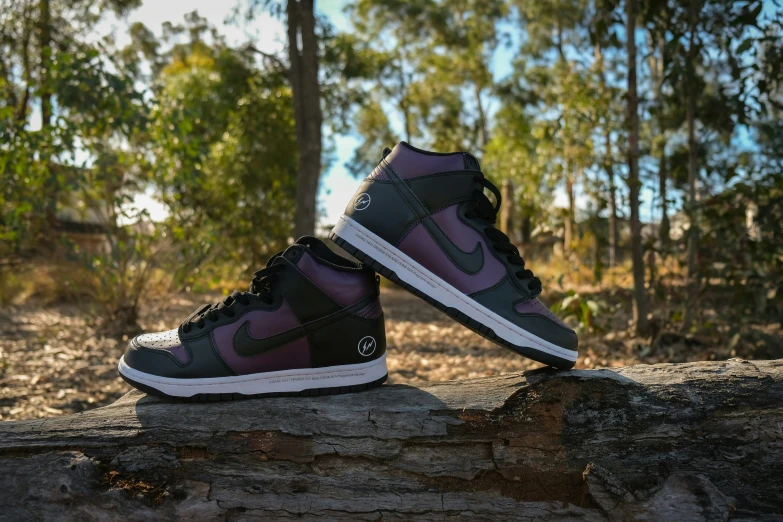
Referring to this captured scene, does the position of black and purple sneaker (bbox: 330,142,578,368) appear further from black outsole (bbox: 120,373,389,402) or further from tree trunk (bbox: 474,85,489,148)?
tree trunk (bbox: 474,85,489,148)

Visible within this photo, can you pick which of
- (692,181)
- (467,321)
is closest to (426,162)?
(467,321)

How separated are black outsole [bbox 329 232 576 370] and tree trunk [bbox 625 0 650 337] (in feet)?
11.1

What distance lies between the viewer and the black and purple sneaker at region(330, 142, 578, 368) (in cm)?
192

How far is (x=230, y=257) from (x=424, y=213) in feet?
25.9

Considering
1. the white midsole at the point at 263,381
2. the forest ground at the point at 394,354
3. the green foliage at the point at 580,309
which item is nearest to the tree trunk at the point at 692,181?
the forest ground at the point at 394,354

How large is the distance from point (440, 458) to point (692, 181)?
4.21 metres

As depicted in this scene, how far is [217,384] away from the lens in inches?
72.6

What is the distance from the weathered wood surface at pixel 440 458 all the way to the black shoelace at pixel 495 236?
15.4 inches

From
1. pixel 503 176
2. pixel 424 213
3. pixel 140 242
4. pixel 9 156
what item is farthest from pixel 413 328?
pixel 503 176

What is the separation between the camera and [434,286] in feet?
6.49

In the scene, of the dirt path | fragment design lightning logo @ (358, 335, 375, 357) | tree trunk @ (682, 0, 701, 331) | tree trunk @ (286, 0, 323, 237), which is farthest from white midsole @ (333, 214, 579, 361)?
tree trunk @ (286, 0, 323, 237)

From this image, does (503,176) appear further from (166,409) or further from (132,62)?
(166,409)

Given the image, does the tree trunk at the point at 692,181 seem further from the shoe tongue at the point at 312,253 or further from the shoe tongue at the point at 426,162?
the shoe tongue at the point at 312,253

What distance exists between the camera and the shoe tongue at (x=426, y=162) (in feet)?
6.69
